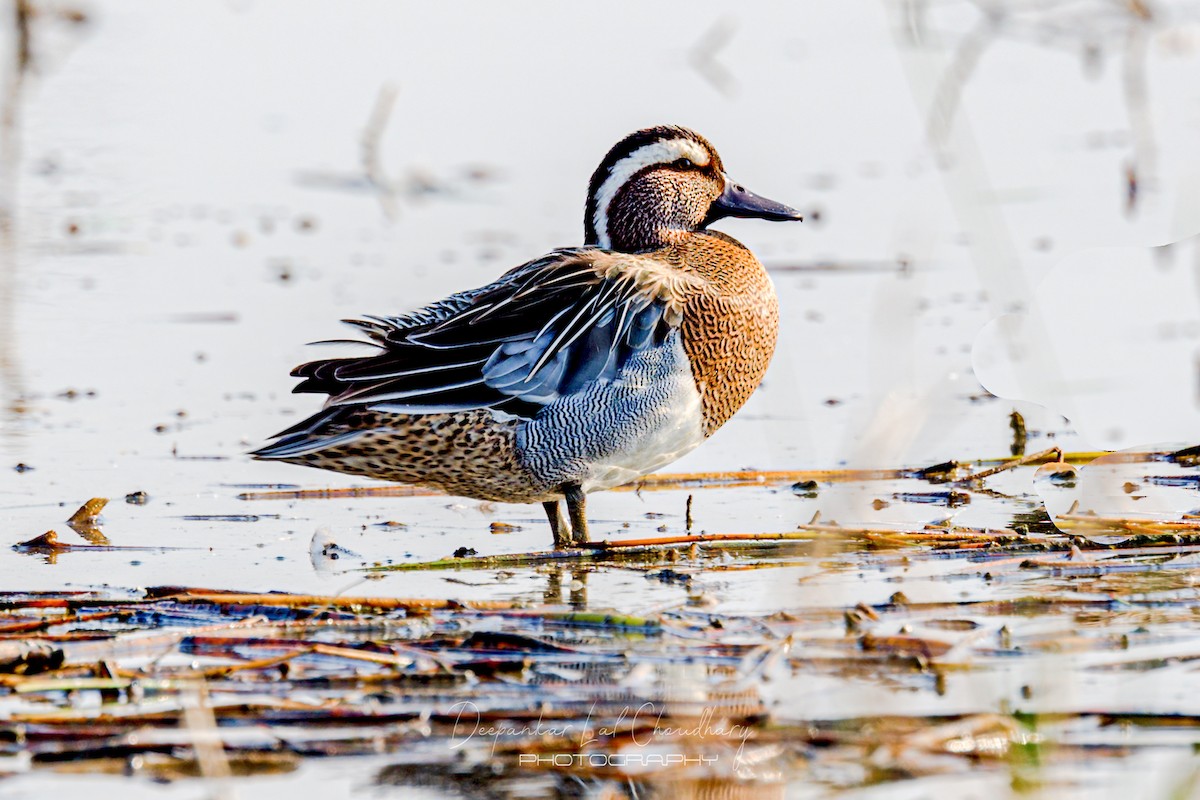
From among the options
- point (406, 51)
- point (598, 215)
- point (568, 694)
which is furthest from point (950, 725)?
point (406, 51)

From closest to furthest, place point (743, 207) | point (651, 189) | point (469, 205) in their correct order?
1. point (651, 189)
2. point (743, 207)
3. point (469, 205)

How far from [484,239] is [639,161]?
2566 mm

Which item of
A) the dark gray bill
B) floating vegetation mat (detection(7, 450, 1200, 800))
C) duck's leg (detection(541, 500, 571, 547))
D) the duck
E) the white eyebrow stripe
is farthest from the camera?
the dark gray bill

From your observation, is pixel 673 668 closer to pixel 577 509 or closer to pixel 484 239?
pixel 577 509

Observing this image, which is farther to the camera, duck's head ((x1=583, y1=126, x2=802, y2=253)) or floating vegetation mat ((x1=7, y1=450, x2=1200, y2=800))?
duck's head ((x1=583, y1=126, x2=802, y2=253))

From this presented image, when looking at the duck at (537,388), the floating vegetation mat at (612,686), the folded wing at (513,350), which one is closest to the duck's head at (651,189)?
the duck at (537,388)

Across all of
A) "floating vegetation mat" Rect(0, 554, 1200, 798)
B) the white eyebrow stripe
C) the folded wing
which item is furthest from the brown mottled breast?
"floating vegetation mat" Rect(0, 554, 1200, 798)

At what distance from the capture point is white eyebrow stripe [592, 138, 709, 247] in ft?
20.6

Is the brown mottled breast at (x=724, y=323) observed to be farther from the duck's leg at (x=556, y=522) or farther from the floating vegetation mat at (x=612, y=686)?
the floating vegetation mat at (x=612, y=686)

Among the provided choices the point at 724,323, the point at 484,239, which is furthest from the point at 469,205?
the point at 724,323

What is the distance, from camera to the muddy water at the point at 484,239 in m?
5.37

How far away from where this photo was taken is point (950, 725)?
3422 mm

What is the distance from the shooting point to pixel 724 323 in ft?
18.6

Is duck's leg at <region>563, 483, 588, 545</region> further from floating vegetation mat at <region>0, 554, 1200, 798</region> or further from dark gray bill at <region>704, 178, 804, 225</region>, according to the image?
dark gray bill at <region>704, 178, 804, 225</region>
